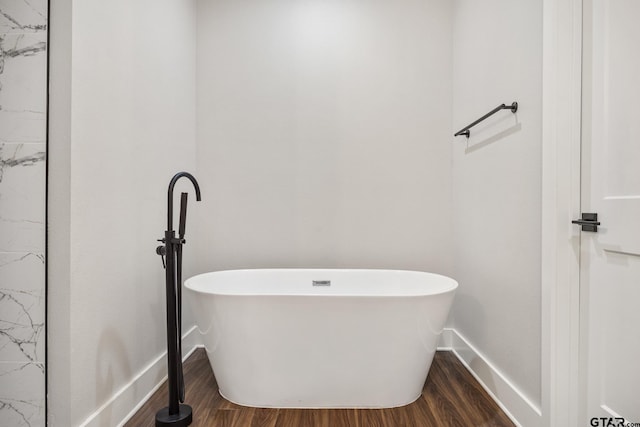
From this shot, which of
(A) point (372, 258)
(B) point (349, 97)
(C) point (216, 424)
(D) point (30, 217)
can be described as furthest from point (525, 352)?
(D) point (30, 217)

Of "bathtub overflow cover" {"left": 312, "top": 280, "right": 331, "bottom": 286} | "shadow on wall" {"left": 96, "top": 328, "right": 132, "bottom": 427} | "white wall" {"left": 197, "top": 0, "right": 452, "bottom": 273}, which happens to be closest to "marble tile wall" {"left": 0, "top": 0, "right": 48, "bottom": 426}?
"shadow on wall" {"left": 96, "top": 328, "right": 132, "bottom": 427}

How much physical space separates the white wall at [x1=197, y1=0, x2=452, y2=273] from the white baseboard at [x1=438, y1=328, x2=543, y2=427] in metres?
0.52

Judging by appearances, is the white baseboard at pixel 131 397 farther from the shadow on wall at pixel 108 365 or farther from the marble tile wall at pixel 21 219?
the marble tile wall at pixel 21 219

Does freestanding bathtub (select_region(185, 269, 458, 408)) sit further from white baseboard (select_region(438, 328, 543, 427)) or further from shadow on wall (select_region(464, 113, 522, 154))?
shadow on wall (select_region(464, 113, 522, 154))

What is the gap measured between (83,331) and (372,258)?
1.68m

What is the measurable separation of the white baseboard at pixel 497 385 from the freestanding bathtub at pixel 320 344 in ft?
1.16

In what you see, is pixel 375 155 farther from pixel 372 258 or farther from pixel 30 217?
pixel 30 217

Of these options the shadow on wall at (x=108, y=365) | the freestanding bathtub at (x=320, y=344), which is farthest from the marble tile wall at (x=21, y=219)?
the freestanding bathtub at (x=320, y=344)

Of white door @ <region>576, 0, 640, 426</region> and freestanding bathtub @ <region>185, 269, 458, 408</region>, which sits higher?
white door @ <region>576, 0, 640, 426</region>

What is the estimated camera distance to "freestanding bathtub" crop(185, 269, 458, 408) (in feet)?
5.51

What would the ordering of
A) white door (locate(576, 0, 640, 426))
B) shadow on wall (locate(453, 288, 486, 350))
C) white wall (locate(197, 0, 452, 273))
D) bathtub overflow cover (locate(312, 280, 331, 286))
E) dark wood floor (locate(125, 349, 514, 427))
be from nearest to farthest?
white door (locate(576, 0, 640, 426)) → dark wood floor (locate(125, 349, 514, 427)) → shadow on wall (locate(453, 288, 486, 350)) → bathtub overflow cover (locate(312, 280, 331, 286)) → white wall (locate(197, 0, 452, 273))

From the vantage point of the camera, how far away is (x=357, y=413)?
173cm

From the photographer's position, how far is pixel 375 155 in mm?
2551

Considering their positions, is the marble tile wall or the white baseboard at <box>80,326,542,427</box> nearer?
the marble tile wall
